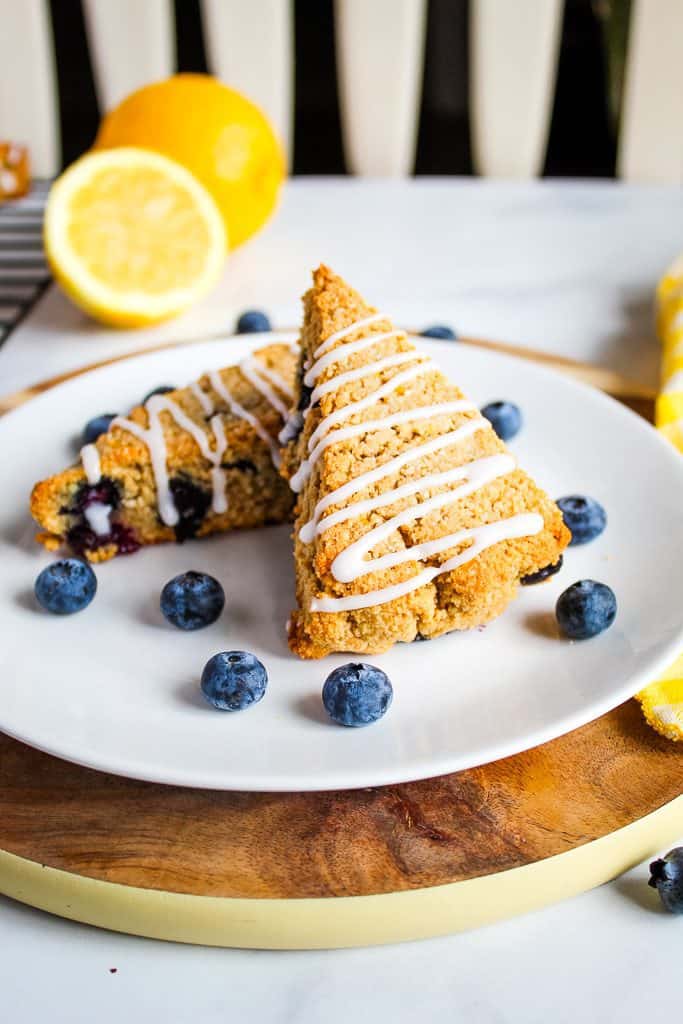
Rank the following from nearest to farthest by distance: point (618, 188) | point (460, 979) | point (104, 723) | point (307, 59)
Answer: point (460, 979), point (104, 723), point (618, 188), point (307, 59)

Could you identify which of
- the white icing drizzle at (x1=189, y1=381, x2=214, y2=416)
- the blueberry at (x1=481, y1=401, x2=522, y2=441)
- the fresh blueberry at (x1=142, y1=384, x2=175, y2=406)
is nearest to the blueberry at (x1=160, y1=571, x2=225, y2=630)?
the white icing drizzle at (x1=189, y1=381, x2=214, y2=416)

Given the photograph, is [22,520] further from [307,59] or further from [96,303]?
[307,59]

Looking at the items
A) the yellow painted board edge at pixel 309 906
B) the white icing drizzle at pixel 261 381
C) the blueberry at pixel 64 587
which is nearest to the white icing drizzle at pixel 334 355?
the white icing drizzle at pixel 261 381

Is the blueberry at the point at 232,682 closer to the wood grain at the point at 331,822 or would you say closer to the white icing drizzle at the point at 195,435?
the wood grain at the point at 331,822

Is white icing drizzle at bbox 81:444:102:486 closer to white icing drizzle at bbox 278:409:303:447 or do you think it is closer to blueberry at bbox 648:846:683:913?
white icing drizzle at bbox 278:409:303:447

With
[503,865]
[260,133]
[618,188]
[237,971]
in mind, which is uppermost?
[260,133]

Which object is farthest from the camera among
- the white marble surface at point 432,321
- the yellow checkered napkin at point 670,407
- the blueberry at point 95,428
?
the blueberry at point 95,428

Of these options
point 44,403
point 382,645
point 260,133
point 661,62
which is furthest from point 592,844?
point 661,62
